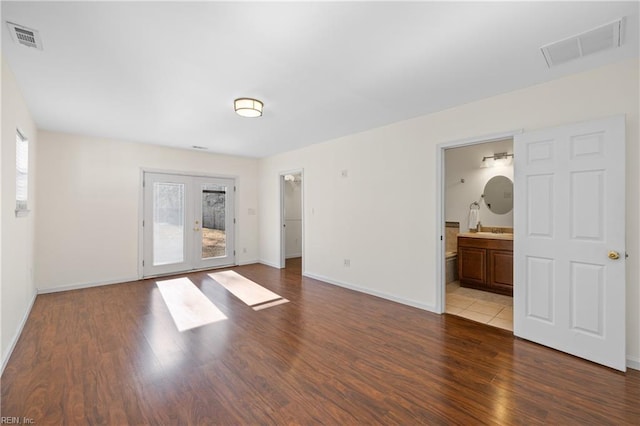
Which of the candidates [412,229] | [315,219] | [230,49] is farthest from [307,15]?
[315,219]

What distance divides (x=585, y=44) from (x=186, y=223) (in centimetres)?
633

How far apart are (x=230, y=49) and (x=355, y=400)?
2803 mm

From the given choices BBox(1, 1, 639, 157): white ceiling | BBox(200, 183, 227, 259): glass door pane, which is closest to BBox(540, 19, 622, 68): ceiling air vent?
BBox(1, 1, 639, 157): white ceiling

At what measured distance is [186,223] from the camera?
19.1ft

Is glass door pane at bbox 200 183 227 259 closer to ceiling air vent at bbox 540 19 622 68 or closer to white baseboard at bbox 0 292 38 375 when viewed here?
white baseboard at bbox 0 292 38 375

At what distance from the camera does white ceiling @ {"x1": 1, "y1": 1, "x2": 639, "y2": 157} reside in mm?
1778

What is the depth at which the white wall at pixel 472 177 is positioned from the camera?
4.93 meters

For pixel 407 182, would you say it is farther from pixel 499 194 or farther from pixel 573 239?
pixel 499 194

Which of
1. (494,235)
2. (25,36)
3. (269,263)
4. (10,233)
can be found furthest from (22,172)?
(494,235)

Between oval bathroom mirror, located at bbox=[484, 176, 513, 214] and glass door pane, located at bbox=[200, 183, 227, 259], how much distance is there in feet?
18.2

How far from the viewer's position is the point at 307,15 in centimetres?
179

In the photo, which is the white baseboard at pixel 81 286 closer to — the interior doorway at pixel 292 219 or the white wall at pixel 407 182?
the white wall at pixel 407 182

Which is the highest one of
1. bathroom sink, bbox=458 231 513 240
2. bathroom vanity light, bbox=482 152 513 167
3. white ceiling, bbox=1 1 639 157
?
white ceiling, bbox=1 1 639 157

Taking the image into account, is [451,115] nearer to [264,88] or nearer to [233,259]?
[264,88]
